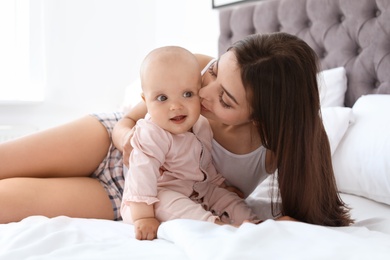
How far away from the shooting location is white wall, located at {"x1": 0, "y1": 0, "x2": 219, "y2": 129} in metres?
3.79

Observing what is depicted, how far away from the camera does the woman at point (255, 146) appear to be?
52.9 inches

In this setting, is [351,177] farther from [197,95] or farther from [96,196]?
[96,196]

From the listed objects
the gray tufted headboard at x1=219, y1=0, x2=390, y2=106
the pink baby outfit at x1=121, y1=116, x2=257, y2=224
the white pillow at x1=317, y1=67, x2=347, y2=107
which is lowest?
the pink baby outfit at x1=121, y1=116, x2=257, y2=224

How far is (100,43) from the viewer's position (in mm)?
4070

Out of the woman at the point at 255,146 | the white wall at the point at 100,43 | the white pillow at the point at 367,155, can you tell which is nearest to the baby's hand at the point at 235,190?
the woman at the point at 255,146

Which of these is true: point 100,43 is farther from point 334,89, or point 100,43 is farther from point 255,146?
point 255,146

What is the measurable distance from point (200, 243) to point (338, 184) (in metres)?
1.09

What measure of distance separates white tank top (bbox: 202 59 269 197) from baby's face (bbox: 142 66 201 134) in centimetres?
15

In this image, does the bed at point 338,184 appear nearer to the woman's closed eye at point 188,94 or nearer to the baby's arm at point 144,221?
the baby's arm at point 144,221

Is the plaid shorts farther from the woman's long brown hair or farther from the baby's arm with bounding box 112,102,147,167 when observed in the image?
the woman's long brown hair

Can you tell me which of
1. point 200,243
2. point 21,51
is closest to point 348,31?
point 200,243

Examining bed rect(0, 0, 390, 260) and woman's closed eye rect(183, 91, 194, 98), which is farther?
woman's closed eye rect(183, 91, 194, 98)

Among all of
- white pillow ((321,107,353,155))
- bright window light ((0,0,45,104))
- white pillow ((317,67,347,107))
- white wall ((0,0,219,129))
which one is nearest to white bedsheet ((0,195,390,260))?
white pillow ((321,107,353,155))

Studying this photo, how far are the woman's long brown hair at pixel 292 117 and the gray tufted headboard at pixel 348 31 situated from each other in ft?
3.37
